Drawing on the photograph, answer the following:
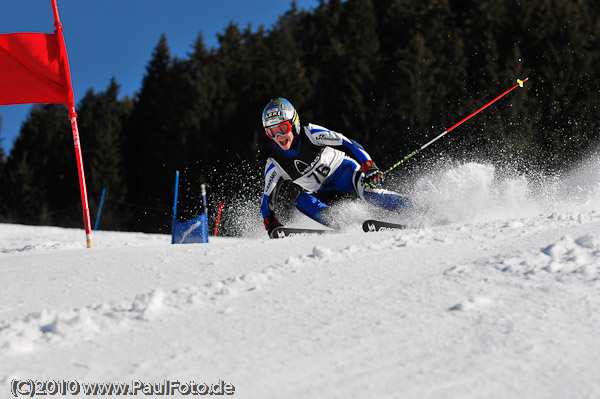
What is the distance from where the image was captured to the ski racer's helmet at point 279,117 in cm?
631

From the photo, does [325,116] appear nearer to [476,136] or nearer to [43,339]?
[476,136]

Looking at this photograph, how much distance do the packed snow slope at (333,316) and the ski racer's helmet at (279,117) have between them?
89.3 inches

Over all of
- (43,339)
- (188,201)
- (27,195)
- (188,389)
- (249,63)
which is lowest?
(188,389)

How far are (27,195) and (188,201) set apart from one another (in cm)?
1207

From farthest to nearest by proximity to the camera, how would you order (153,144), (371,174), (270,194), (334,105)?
(153,144) < (334,105) < (270,194) < (371,174)

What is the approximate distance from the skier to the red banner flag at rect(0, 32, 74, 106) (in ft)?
7.49

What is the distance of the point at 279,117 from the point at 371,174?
1143 mm

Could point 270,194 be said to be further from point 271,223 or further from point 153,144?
point 153,144

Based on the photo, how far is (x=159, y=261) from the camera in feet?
13.1

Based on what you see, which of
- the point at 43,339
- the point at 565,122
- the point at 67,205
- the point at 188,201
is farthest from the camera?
the point at 67,205

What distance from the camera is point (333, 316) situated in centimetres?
263

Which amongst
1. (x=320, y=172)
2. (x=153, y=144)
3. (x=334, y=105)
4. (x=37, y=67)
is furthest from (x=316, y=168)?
(x=153, y=144)

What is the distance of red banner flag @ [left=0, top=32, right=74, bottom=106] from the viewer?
6.51m

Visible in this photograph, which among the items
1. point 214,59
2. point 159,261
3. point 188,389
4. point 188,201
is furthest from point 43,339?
point 214,59
